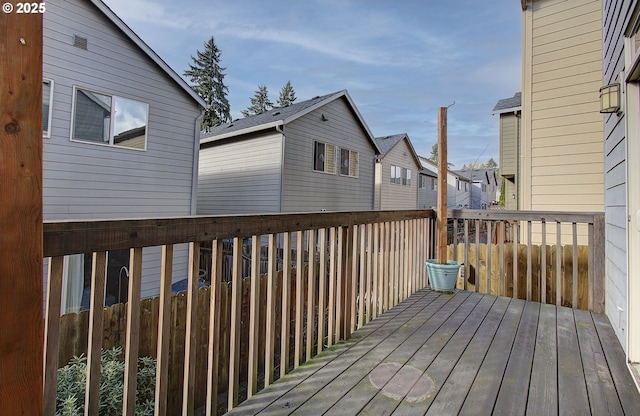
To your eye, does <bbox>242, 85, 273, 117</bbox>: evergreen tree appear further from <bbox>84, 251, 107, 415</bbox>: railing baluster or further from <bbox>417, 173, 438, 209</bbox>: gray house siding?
<bbox>84, 251, 107, 415</bbox>: railing baluster

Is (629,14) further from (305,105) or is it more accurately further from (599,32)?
(305,105)

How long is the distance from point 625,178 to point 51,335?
130 inches

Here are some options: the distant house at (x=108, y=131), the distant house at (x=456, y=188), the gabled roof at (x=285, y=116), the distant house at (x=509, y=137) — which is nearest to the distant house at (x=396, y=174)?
the gabled roof at (x=285, y=116)

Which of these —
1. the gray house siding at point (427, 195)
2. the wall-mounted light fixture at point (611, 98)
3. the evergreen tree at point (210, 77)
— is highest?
the evergreen tree at point (210, 77)

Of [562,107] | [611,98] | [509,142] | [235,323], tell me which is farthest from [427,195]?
[235,323]

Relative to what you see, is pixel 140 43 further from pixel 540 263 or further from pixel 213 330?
pixel 540 263

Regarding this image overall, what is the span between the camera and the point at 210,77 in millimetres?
26750

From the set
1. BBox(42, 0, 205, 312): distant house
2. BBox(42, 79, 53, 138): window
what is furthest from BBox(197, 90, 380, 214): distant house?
BBox(42, 79, 53, 138): window

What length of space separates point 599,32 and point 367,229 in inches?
205

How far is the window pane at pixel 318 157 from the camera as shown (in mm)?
10386

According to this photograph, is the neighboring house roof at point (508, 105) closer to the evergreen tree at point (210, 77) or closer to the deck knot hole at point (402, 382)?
the deck knot hole at point (402, 382)

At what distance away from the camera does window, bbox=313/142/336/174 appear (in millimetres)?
10427

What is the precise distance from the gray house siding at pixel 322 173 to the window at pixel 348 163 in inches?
6.7

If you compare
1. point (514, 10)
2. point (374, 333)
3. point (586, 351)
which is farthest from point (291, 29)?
point (586, 351)
